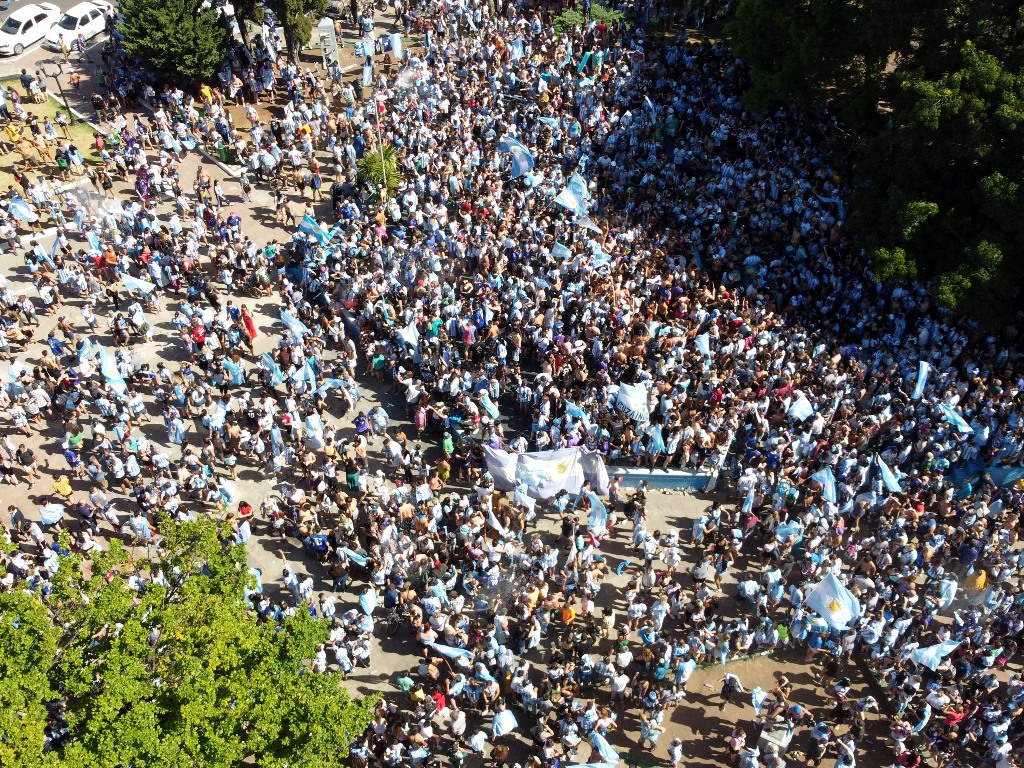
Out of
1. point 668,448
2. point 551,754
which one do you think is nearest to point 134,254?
point 668,448

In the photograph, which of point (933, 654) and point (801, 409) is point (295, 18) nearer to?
point (801, 409)

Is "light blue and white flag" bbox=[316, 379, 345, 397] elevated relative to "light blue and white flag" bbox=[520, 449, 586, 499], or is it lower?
elevated

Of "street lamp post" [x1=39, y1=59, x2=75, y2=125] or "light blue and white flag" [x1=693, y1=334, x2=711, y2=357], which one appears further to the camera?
"street lamp post" [x1=39, y1=59, x2=75, y2=125]

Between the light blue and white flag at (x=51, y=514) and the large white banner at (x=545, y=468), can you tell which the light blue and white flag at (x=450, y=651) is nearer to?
the large white banner at (x=545, y=468)

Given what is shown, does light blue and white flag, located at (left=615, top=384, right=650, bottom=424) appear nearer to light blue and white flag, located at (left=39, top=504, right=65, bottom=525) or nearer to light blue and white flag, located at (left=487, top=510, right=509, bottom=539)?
light blue and white flag, located at (left=487, top=510, right=509, bottom=539)

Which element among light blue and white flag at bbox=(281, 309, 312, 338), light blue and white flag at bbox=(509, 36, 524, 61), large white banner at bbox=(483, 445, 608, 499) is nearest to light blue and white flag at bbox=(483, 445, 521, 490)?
large white banner at bbox=(483, 445, 608, 499)

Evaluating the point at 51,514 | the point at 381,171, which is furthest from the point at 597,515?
the point at 381,171
